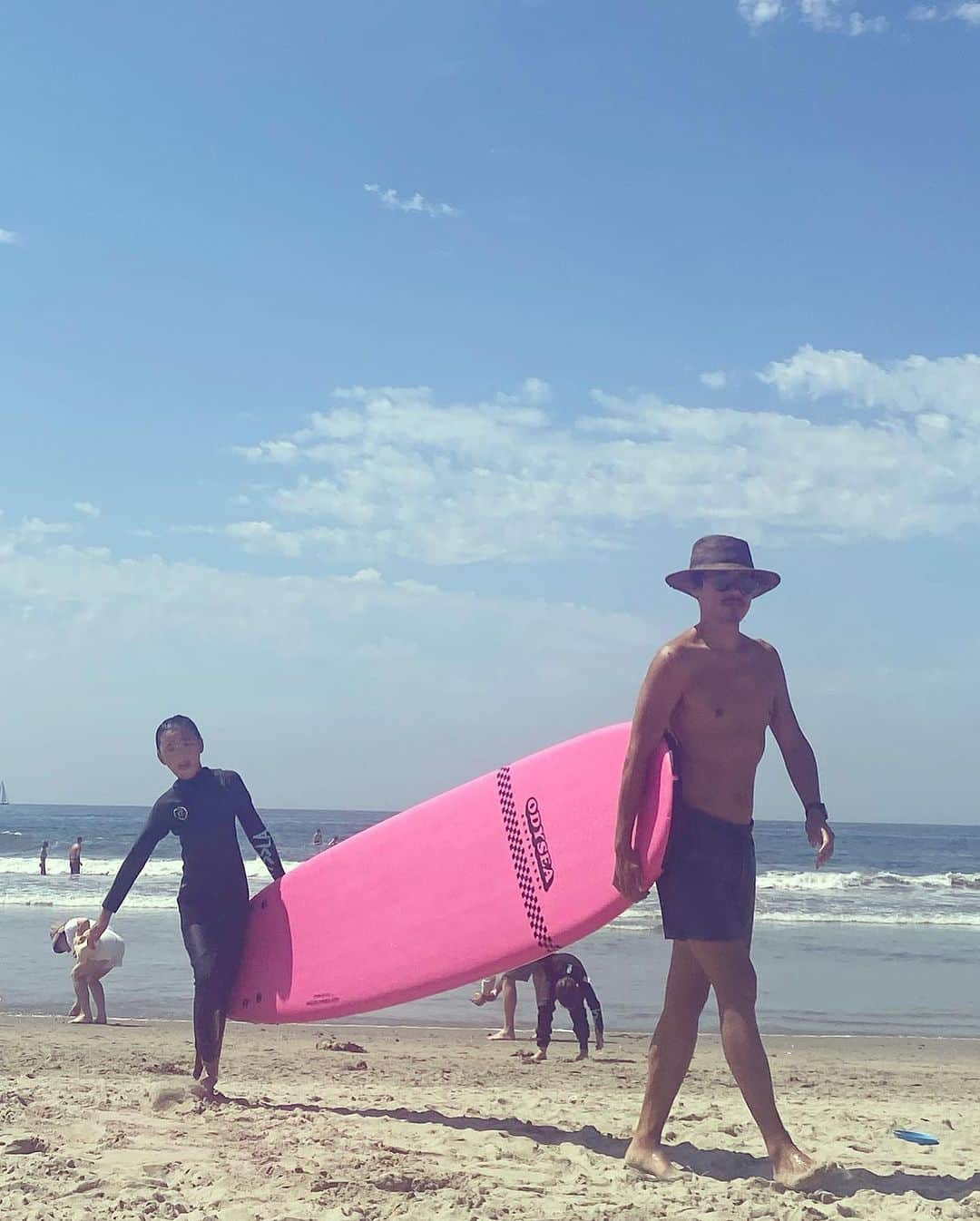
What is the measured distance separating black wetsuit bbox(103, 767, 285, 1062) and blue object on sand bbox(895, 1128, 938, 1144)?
2.22 meters

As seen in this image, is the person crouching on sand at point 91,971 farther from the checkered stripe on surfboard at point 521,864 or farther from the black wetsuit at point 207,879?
the checkered stripe on surfboard at point 521,864

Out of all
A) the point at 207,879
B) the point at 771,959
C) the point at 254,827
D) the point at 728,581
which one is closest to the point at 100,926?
the point at 207,879

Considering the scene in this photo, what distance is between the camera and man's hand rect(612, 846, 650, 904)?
3102 mm

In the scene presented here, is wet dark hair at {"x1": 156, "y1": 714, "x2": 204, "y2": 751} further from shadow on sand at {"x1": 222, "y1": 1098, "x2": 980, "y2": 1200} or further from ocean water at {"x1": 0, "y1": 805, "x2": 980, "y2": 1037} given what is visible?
ocean water at {"x1": 0, "y1": 805, "x2": 980, "y2": 1037}

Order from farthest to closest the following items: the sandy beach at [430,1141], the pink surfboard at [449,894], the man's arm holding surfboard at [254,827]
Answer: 1. the man's arm holding surfboard at [254,827]
2. the pink surfboard at [449,894]
3. the sandy beach at [430,1141]

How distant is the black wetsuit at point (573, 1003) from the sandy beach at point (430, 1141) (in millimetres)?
264

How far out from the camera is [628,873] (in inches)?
122

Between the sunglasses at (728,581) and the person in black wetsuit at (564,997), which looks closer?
the sunglasses at (728,581)

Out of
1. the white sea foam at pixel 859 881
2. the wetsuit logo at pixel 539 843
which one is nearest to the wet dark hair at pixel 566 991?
the wetsuit logo at pixel 539 843

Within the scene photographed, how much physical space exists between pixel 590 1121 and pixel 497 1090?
36.2 inches

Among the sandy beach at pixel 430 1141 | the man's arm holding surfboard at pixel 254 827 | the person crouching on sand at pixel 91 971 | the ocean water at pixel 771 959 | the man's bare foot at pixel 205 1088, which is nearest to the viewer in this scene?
the sandy beach at pixel 430 1141

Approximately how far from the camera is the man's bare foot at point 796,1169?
2.89 meters

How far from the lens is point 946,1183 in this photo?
10.2ft

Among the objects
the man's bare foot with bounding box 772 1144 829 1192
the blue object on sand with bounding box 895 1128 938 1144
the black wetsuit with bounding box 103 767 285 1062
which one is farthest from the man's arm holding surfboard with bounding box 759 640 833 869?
the black wetsuit with bounding box 103 767 285 1062
